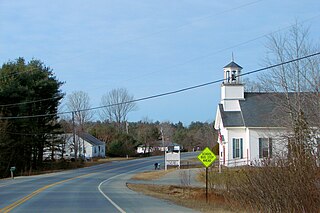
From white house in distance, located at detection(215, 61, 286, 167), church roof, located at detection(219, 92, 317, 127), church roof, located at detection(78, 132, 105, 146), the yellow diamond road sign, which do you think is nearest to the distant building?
church roof, located at detection(78, 132, 105, 146)

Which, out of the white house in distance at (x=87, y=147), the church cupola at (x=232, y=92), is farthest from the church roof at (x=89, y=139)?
the church cupola at (x=232, y=92)

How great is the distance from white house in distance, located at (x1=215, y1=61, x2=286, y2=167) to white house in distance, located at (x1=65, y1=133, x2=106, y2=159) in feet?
180

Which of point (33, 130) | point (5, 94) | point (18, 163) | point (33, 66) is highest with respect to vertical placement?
point (33, 66)

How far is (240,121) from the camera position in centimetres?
4966

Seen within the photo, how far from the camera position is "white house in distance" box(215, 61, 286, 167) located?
158 ft

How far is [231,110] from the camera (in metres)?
50.8

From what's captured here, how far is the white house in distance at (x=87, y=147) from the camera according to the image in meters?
104

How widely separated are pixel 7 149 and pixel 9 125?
2.83 metres

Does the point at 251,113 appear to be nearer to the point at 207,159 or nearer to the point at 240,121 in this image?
the point at 240,121

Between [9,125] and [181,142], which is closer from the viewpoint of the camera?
[9,125]

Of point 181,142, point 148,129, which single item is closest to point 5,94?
point 148,129

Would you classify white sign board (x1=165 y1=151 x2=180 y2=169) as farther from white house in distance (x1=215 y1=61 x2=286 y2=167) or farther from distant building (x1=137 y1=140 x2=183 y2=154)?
distant building (x1=137 y1=140 x2=183 y2=154)

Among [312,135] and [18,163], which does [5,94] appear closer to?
[18,163]

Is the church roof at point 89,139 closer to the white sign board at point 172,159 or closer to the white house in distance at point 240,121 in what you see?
the white sign board at point 172,159
